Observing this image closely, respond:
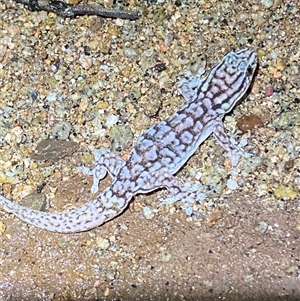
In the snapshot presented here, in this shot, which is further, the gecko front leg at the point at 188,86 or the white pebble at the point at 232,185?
the gecko front leg at the point at 188,86

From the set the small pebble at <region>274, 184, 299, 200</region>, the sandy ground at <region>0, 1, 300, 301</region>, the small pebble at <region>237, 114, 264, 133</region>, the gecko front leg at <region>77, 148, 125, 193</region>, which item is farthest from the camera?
the small pebble at <region>237, 114, 264, 133</region>

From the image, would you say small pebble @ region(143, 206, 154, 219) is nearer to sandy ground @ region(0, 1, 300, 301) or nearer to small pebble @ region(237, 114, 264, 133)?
sandy ground @ region(0, 1, 300, 301)

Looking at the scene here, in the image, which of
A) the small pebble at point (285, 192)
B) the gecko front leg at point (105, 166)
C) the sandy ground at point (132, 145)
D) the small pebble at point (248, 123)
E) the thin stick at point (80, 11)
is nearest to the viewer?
the sandy ground at point (132, 145)

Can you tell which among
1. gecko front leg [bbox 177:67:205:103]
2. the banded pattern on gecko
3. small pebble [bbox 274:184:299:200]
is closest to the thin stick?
gecko front leg [bbox 177:67:205:103]

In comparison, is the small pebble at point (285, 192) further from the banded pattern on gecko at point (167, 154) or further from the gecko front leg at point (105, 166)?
the gecko front leg at point (105, 166)

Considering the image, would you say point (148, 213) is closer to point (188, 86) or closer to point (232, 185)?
point (232, 185)

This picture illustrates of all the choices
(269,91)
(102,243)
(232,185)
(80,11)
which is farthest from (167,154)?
(80,11)

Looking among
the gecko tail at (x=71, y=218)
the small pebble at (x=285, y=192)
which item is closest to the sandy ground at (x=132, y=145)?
the small pebble at (x=285, y=192)
